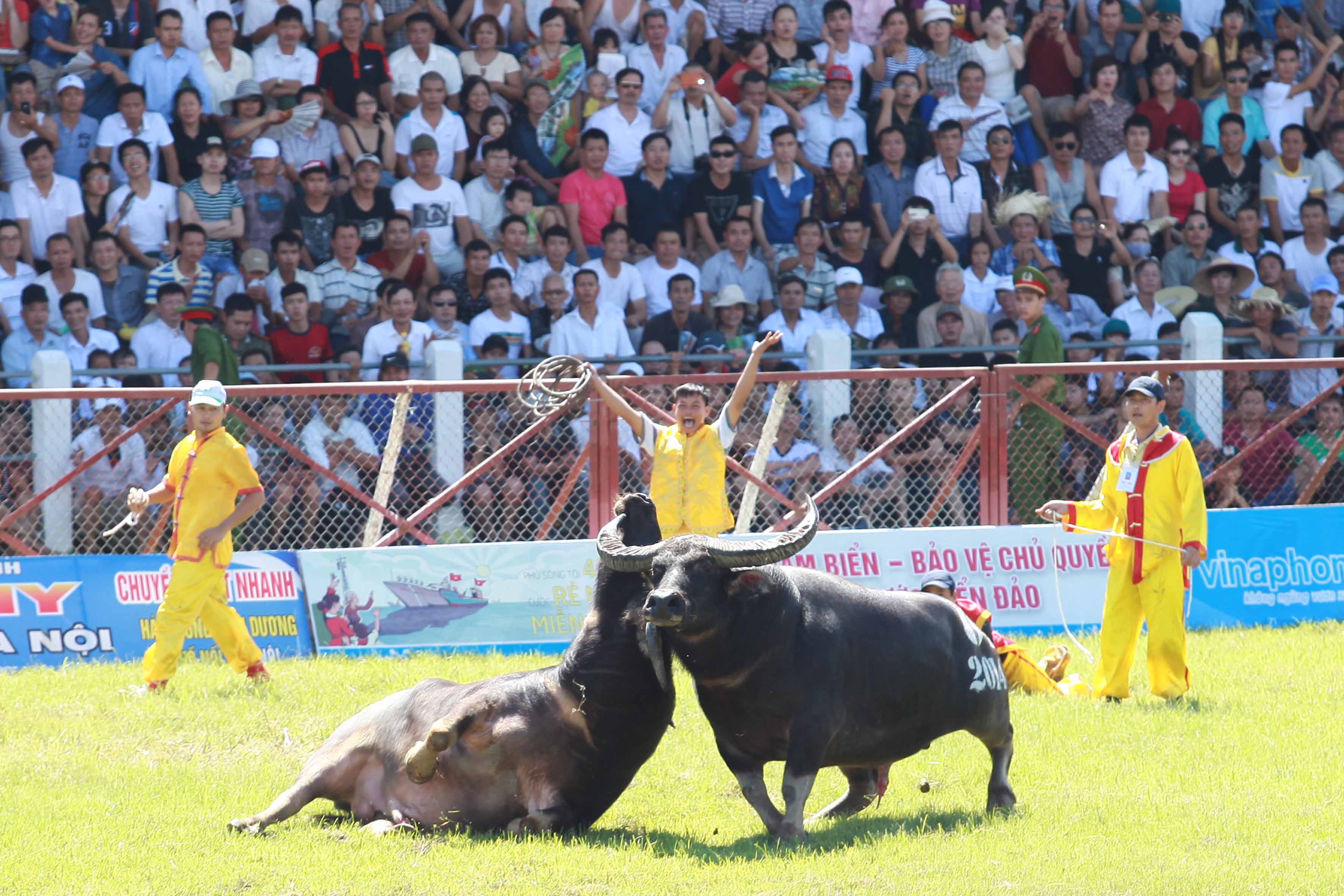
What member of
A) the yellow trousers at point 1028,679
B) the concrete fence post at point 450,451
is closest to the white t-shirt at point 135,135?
the concrete fence post at point 450,451

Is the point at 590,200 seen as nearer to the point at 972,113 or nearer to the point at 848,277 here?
the point at 848,277

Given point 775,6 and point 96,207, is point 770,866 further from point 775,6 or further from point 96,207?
point 775,6

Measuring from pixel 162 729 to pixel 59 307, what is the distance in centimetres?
549

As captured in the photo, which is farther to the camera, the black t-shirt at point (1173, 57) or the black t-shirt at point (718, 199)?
the black t-shirt at point (1173, 57)

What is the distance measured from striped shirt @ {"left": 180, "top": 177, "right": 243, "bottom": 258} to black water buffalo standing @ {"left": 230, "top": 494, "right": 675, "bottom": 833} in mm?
8154

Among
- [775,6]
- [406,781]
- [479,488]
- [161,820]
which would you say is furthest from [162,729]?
[775,6]

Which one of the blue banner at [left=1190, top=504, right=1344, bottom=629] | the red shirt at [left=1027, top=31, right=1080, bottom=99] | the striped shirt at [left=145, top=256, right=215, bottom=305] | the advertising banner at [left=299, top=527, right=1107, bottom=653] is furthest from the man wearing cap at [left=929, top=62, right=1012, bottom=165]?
the striped shirt at [left=145, top=256, right=215, bottom=305]

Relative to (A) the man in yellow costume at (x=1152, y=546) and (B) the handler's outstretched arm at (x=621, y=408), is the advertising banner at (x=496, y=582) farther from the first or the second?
(A) the man in yellow costume at (x=1152, y=546)

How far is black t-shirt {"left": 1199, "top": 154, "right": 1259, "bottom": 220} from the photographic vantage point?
17.0 m

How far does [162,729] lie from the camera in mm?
9211

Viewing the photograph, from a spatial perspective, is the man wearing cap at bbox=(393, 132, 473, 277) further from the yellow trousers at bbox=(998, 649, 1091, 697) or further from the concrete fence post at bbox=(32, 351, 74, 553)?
the yellow trousers at bbox=(998, 649, 1091, 697)

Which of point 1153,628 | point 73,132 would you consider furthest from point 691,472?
point 73,132

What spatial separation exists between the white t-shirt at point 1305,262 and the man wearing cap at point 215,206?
1053 centimetres

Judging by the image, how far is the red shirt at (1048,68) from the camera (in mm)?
17234
